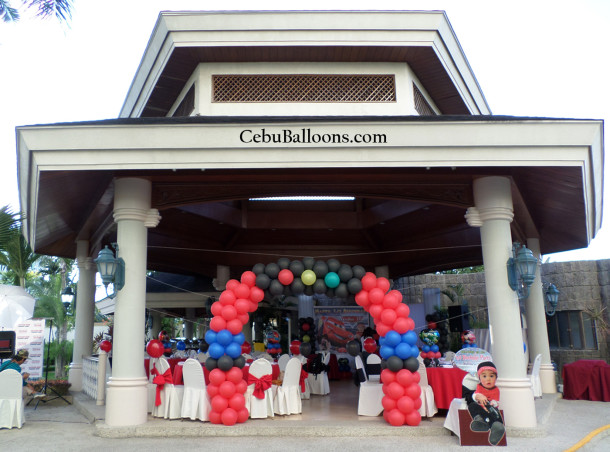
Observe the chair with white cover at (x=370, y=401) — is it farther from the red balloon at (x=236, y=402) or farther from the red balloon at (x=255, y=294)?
the red balloon at (x=255, y=294)

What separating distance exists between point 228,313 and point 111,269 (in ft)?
6.22

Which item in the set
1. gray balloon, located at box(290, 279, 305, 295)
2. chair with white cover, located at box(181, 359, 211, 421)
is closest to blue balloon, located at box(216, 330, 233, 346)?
chair with white cover, located at box(181, 359, 211, 421)

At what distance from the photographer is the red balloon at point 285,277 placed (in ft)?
27.0

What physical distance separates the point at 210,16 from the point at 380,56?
343 cm

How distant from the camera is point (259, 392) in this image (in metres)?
8.08

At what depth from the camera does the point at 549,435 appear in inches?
284

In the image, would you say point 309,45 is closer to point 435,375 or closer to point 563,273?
point 435,375

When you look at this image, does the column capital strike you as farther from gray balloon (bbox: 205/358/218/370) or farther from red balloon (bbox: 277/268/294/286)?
gray balloon (bbox: 205/358/218/370)

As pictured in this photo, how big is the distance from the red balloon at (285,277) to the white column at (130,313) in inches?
86.9

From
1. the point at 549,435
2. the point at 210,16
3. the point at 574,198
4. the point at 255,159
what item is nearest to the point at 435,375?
the point at 549,435

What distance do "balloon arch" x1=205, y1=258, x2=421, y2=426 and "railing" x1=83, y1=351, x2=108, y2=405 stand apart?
3.27 meters

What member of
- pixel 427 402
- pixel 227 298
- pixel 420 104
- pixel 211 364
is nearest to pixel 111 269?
pixel 227 298

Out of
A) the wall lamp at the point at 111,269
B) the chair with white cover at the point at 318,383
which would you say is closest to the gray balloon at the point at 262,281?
the wall lamp at the point at 111,269

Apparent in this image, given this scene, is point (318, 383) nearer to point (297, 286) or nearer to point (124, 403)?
point (297, 286)
